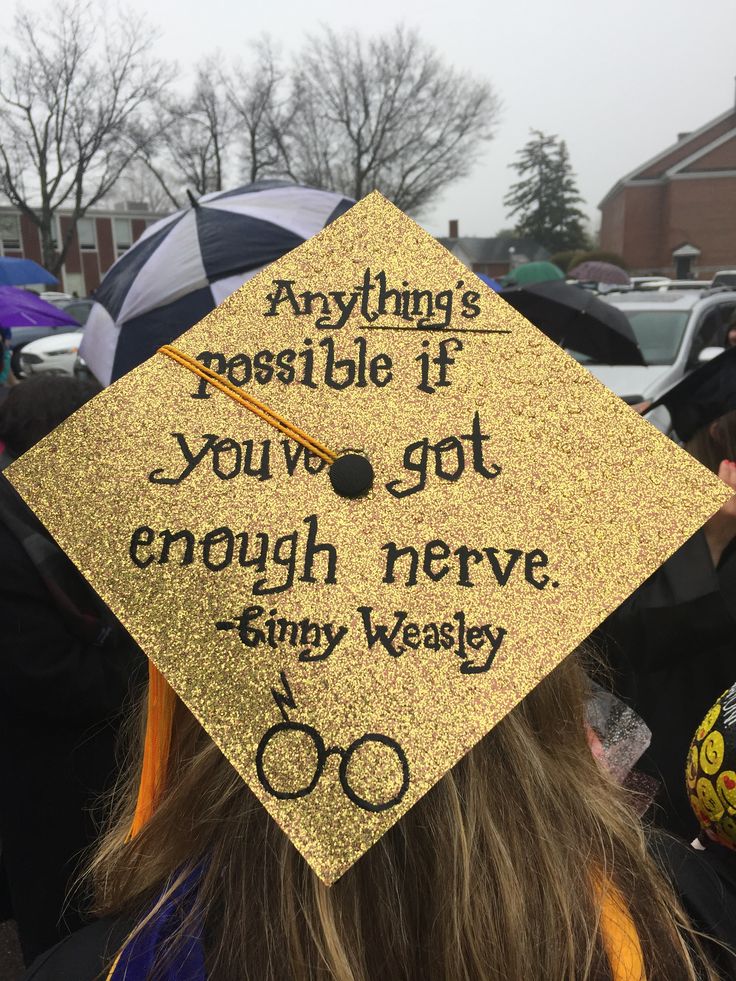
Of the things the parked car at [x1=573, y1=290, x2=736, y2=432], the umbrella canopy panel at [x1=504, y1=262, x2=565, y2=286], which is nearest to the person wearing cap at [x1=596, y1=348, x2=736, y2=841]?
the parked car at [x1=573, y1=290, x2=736, y2=432]

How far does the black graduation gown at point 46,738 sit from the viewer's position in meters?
1.86

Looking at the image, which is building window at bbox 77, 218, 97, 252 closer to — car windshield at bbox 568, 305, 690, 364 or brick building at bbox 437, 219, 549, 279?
brick building at bbox 437, 219, 549, 279

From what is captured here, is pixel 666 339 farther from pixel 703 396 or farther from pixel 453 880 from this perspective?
pixel 453 880

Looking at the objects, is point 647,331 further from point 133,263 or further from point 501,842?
point 501,842

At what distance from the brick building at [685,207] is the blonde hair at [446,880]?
4463cm

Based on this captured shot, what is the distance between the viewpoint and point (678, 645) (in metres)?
1.77

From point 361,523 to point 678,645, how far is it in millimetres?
1237

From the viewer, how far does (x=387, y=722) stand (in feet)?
Answer: 2.53

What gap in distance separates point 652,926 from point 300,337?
847 millimetres

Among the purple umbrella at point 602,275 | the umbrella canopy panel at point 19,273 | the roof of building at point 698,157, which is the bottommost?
the umbrella canopy panel at point 19,273

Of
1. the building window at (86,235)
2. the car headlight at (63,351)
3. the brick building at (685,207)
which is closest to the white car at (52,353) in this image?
the car headlight at (63,351)

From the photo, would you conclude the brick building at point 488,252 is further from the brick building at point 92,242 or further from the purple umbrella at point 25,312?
the purple umbrella at point 25,312

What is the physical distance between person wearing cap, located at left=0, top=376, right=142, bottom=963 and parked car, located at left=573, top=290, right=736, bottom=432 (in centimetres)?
548

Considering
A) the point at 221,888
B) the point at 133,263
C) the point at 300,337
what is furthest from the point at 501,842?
the point at 133,263
